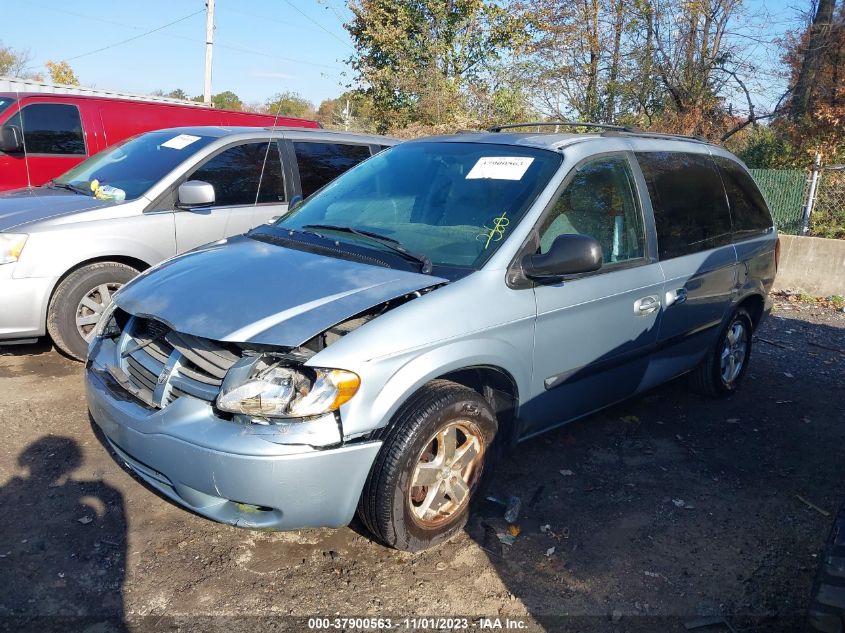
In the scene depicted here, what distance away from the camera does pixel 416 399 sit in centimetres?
293

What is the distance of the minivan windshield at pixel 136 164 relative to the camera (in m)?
5.52

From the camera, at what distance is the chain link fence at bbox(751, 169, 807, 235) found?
10.3 metres

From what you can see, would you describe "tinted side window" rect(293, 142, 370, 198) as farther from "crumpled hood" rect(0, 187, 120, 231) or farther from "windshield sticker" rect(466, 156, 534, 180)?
"windshield sticker" rect(466, 156, 534, 180)

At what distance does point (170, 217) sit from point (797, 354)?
5742 millimetres

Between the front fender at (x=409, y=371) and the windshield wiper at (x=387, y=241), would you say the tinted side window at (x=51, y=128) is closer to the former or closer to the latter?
the windshield wiper at (x=387, y=241)

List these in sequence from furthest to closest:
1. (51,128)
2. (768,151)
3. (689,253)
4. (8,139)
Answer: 1. (768,151)
2. (51,128)
3. (8,139)
4. (689,253)

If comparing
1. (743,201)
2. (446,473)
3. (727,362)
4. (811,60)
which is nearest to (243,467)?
(446,473)

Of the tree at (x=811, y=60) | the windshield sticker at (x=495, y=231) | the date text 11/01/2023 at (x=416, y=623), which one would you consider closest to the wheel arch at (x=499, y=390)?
the windshield sticker at (x=495, y=231)

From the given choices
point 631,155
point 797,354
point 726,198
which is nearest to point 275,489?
point 631,155

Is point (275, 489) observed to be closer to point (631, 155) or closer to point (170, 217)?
point (631, 155)

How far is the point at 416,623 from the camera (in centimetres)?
274

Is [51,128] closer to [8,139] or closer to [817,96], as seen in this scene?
[8,139]

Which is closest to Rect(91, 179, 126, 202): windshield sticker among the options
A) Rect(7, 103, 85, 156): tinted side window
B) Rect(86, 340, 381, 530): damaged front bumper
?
Rect(7, 103, 85, 156): tinted side window

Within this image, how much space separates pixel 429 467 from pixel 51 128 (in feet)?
22.3
